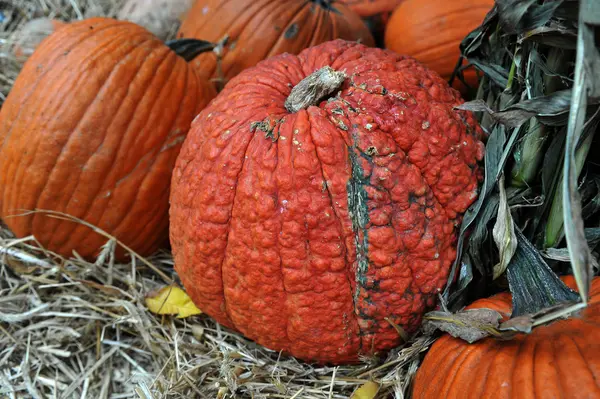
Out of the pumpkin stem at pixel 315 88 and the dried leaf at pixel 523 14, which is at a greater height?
the dried leaf at pixel 523 14

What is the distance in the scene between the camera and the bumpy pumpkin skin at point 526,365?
4.09ft

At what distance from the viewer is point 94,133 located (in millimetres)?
2133

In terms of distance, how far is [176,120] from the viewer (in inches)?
89.8

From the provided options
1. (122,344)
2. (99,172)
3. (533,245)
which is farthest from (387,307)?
(99,172)

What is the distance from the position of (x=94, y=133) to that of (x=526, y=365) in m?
1.76

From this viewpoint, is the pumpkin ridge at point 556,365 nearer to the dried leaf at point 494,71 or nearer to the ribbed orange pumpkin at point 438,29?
the dried leaf at point 494,71

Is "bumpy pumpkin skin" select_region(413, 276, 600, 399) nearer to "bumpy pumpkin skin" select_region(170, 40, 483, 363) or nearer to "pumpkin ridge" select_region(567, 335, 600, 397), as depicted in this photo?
"pumpkin ridge" select_region(567, 335, 600, 397)

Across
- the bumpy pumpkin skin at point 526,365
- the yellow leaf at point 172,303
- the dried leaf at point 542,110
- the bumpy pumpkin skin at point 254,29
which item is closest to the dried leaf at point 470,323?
the bumpy pumpkin skin at point 526,365

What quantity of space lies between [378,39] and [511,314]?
7.21 feet

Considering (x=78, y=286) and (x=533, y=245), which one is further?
(x=78, y=286)

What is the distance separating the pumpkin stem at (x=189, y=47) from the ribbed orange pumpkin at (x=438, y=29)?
1008mm

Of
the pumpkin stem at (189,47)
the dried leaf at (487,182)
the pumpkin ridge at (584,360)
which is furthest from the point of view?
the pumpkin stem at (189,47)

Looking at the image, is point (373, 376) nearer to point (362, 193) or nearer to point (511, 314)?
point (511, 314)

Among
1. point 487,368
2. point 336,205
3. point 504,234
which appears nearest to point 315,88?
point 336,205
